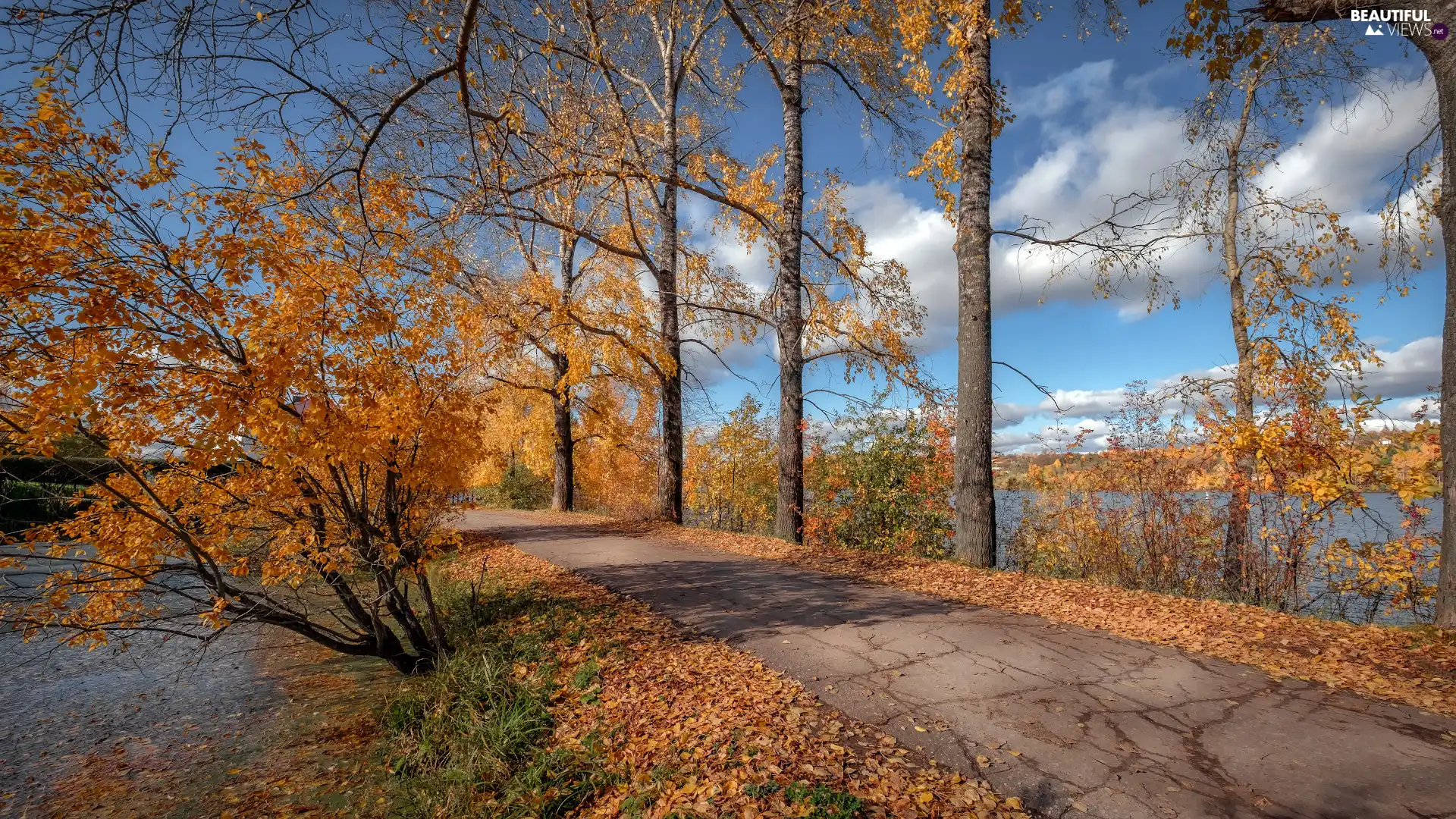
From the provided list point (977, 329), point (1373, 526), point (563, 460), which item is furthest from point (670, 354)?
point (1373, 526)

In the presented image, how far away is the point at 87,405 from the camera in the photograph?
383cm

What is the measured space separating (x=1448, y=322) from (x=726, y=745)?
635 cm

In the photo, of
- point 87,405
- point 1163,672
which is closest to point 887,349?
point 1163,672

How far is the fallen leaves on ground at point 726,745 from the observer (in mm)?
2764

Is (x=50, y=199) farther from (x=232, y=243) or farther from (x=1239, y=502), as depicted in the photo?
(x=1239, y=502)

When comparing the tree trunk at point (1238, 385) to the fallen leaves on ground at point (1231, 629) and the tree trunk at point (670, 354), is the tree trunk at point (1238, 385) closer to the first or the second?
the fallen leaves on ground at point (1231, 629)

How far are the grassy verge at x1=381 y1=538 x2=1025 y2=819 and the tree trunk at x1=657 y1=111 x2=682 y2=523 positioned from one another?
6.56 m

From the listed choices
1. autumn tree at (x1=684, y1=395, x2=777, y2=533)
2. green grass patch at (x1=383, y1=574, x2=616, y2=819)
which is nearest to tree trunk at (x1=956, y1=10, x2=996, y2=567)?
green grass patch at (x1=383, y1=574, x2=616, y2=819)

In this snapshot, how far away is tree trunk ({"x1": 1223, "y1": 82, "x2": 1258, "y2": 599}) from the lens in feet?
23.6

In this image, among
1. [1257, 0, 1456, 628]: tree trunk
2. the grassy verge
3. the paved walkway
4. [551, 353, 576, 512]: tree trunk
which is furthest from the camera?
[551, 353, 576, 512]: tree trunk

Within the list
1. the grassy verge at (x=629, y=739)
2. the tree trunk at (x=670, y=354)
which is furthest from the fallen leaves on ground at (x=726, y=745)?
the tree trunk at (x=670, y=354)

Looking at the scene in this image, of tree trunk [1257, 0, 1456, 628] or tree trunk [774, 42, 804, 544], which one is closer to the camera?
tree trunk [1257, 0, 1456, 628]

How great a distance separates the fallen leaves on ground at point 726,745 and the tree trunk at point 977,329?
414 centimetres

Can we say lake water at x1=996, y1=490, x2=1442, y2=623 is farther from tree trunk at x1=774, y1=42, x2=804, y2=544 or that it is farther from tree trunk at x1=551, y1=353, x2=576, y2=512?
tree trunk at x1=551, y1=353, x2=576, y2=512
